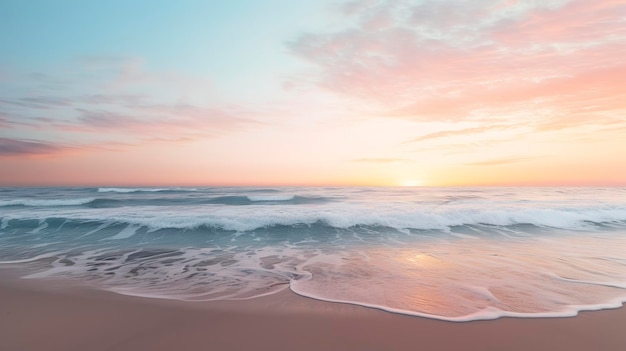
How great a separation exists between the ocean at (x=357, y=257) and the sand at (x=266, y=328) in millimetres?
355

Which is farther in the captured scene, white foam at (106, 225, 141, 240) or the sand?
white foam at (106, 225, 141, 240)

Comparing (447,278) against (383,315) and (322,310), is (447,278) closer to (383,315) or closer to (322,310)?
(383,315)

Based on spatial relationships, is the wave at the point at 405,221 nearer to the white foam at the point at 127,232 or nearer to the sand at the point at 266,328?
the white foam at the point at 127,232

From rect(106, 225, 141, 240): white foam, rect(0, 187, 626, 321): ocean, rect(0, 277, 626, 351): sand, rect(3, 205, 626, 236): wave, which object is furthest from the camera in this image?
rect(3, 205, 626, 236): wave

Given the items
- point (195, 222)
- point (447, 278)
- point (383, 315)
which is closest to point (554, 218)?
point (447, 278)

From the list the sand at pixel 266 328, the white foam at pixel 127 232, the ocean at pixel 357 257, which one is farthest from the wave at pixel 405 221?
the sand at pixel 266 328

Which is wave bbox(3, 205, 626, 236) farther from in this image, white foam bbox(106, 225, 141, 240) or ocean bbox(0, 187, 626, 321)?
white foam bbox(106, 225, 141, 240)

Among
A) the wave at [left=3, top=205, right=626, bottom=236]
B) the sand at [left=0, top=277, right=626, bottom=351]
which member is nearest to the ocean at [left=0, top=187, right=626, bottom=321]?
the wave at [left=3, top=205, right=626, bottom=236]

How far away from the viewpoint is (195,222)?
1366cm

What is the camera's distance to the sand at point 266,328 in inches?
147

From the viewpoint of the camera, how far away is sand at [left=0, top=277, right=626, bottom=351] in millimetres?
3738

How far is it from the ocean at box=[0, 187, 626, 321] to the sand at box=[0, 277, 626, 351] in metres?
0.36

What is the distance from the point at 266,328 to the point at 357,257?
4624 millimetres

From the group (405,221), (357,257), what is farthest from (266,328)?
(405,221)
